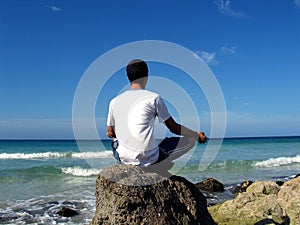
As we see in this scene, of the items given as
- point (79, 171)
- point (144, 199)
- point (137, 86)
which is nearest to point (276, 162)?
point (79, 171)

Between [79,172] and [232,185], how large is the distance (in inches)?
422

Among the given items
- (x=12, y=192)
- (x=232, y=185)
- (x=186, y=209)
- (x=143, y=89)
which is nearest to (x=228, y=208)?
(x=186, y=209)

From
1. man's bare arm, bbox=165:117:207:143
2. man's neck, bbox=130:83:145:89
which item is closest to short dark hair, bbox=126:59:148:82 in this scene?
man's neck, bbox=130:83:145:89

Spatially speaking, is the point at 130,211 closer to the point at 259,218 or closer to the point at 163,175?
the point at 163,175

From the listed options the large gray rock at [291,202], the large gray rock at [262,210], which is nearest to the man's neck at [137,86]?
the large gray rock at [262,210]

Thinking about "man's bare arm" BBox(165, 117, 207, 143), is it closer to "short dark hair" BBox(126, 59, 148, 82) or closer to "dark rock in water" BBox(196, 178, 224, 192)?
"short dark hair" BBox(126, 59, 148, 82)

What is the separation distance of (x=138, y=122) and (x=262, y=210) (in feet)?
14.0

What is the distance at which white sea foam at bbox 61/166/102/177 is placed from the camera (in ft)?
75.0

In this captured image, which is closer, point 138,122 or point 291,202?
point 138,122

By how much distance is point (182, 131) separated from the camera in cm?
461

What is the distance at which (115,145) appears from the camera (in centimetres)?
494

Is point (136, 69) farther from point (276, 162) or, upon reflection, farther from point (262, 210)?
point (276, 162)

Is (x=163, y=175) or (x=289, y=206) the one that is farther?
(x=289, y=206)

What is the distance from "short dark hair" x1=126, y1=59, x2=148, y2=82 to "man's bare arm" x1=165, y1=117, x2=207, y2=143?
2.28 feet
